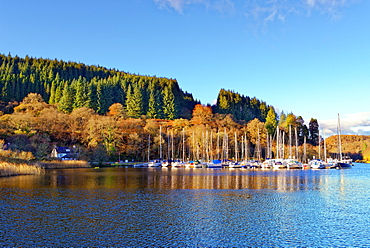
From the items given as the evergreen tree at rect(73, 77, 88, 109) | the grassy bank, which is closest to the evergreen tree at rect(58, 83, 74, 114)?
the evergreen tree at rect(73, 77, 88, 109)

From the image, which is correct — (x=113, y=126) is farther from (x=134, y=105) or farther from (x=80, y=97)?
(x=134, y=105)

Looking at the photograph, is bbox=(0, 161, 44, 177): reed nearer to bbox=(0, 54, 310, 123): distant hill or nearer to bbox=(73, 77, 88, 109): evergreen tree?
bbox=(0, 54, 310, 123): distant hill

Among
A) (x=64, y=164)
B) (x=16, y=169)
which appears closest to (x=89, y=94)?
(x=64, y=164)

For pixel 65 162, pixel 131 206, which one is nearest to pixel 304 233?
pixel 131 206

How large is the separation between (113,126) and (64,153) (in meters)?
16.2

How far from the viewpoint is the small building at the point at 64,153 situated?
9584 cm

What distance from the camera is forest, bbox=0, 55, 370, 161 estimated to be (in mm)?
101312

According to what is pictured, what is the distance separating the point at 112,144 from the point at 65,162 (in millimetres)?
21496

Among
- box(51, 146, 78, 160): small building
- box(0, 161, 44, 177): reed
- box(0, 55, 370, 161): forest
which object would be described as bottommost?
box(0, 161, 44, 177): reed

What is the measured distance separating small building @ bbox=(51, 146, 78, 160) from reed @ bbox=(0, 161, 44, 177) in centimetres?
3426

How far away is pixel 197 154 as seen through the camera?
103 m

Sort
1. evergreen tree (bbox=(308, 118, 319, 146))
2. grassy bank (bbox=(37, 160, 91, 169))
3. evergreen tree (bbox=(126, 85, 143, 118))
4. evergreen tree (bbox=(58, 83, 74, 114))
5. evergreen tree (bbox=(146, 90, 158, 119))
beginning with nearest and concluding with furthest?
grassy bank (bbox=(37, 160, 91, 169)), evergreen tree (bbox=(58, 83, 74, 114)), evergreen tree (bbox=(126, 85, 143, 118)), evergreen tree (bbox=(146, 90, 158, 119)), evergreen tree (bbox=(308, 118, 319, 146))

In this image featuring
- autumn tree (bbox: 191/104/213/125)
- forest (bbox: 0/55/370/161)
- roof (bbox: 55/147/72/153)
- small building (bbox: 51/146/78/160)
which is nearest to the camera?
small building (bbox: 51/146/78/160)

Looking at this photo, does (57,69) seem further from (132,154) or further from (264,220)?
(264,220)
